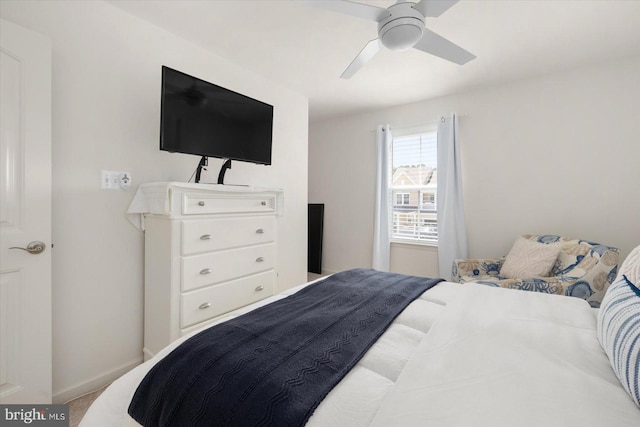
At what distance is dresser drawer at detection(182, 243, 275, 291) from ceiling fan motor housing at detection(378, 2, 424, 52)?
1.69 m

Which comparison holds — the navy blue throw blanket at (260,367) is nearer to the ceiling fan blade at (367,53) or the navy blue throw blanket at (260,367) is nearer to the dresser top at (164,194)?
the dresser top at (164,194)

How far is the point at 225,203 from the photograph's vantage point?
6.89ft

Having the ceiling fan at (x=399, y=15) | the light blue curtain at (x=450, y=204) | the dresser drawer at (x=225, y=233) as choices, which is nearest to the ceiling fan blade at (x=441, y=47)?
the ceiling fan at (x=399, y=15)

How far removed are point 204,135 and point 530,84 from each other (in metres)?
3.34

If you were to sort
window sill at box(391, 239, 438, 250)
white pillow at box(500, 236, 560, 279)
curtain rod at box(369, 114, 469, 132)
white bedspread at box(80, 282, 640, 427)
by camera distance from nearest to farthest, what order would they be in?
white bedspread at box(80, 282, 640, 427), white pillow at box(500, 236, 560, 279), curtain rod at box(369, 114, 469, 132), window sill at box(391, 239, 438, 250)

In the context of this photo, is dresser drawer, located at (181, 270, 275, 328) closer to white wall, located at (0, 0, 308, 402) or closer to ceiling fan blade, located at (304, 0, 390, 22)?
white wall, located at (0, 0, 308, 402)

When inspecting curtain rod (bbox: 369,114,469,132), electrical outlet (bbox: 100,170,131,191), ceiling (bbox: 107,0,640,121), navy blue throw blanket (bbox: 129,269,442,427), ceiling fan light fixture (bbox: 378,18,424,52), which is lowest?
navy blue throw blanket (bbox: 129,269,442,427)

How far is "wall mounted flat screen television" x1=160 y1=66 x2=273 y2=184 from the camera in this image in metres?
1.92

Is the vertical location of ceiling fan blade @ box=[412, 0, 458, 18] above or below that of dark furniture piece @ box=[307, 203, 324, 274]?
above

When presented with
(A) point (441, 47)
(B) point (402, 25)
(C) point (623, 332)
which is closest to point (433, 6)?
(B) point (402, 25)

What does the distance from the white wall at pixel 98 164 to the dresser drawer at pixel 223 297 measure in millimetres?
552

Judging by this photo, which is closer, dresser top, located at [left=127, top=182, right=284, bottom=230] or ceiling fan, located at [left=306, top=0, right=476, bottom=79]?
ceiling fan, located at [left=306, top=0, right=476, bottom=79]

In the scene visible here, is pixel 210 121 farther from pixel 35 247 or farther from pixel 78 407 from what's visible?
pixel 78 407

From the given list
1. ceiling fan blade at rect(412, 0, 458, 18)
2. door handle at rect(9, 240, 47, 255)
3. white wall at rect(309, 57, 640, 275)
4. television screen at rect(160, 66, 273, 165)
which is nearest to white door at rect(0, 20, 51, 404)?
door handle at rect(9, 240, 47, 255)
